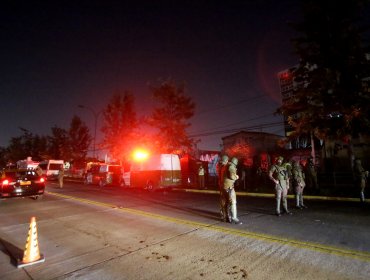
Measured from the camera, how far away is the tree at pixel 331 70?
1545cm

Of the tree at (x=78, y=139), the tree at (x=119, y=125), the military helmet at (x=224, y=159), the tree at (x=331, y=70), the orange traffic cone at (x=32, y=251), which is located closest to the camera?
the orange traffic cone at (x=32, y=251)

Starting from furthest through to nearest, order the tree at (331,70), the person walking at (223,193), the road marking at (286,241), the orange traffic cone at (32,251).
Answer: the tree at (331,70), the person walking at (223,193), the orange traffic cone at (32,251), the road marking at (286,241)

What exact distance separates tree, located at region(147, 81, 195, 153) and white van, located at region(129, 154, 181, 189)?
13.4 meters

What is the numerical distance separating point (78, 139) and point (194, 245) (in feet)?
202

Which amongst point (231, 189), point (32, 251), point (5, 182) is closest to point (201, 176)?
point (5, 182)

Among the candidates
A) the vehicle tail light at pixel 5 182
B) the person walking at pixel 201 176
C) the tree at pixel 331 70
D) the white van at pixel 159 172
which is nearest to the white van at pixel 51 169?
the white van at pixel 159 172

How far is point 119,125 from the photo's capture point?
45625mm

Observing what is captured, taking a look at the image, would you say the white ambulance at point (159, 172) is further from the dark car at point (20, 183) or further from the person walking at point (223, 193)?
the person walking at point (223, 193)

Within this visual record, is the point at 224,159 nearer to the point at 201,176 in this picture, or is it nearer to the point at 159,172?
the point at 159,172

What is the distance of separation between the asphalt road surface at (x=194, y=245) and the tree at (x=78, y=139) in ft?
179

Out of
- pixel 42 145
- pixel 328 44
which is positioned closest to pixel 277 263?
pixel 328 44

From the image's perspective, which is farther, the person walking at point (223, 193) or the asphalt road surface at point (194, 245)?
the person walking at point (223, 193)

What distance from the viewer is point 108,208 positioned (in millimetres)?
11914

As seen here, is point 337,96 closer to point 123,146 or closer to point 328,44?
point 328,44
